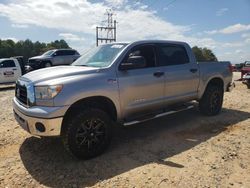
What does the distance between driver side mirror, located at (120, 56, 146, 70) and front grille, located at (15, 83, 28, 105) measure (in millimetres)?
1736

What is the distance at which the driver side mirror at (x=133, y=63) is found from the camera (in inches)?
208

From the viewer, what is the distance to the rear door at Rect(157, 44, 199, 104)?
239 inches

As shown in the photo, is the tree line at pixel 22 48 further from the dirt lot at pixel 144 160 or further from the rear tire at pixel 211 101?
the dirt lot at pixel 144 160

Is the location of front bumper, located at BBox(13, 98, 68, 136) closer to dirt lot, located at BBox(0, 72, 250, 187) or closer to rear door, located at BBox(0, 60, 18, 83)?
dirt lot, located at BBox(0, 72, 250, 187)

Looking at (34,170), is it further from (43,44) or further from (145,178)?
(43,44)

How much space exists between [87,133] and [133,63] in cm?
160

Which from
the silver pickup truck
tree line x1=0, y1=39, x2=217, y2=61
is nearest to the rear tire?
the silver pickup truck

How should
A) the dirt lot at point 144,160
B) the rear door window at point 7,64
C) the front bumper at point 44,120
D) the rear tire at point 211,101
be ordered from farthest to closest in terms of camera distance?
the rear door window at point 7,64 < the rear tire at point 211,101 < the front bumper at point 44,120 < the dirt lot at point 144,160

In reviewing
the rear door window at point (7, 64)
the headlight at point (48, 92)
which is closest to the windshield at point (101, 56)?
the headlight at point (48, 92)

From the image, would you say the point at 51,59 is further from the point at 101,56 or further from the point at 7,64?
the point at 101,56

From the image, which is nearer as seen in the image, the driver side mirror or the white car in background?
the driver side mirror

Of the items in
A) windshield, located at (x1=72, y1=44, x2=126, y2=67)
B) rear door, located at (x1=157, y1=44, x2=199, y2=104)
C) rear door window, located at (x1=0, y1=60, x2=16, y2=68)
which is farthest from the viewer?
rear door window, located at (x1=0, y1=60, x2=16, y2=68)

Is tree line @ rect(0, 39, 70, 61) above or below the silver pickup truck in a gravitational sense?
above

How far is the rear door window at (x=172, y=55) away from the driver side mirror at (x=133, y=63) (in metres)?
0.66
